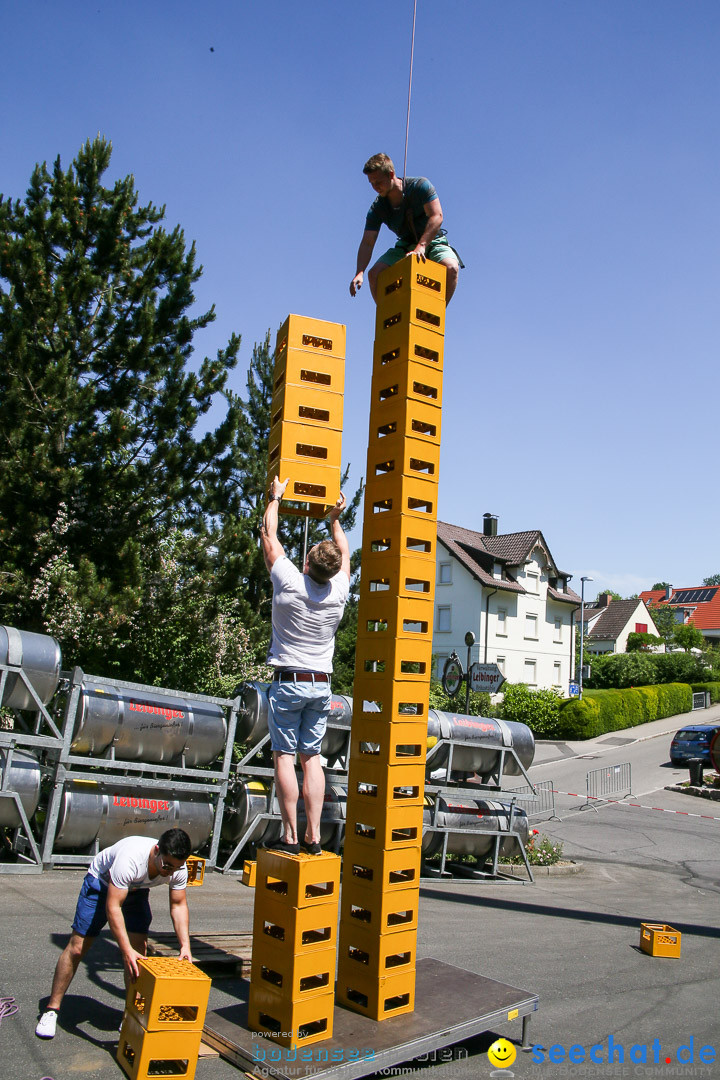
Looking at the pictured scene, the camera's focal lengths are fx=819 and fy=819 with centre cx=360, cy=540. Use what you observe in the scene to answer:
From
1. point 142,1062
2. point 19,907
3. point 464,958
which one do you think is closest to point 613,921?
point 464,958

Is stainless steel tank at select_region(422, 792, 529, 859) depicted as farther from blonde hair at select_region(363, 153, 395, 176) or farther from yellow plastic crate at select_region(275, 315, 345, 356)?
blonde hair at select_region(363, 153, 395, 176)

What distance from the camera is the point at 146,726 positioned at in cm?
1036

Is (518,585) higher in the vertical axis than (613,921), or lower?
higher

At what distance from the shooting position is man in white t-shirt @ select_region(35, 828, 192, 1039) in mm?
4738

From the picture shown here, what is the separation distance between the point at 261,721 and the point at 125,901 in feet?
20.0

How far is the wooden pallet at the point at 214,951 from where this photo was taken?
5.98 m

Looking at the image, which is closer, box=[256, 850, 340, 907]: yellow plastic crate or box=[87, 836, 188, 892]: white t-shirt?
box=[256, 850, 340, 907]: yellow plastic crate

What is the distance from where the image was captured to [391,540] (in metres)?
5.51

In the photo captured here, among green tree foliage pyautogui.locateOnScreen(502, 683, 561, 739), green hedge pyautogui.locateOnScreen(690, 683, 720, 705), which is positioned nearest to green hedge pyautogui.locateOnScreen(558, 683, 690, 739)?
green tree foliage pyautogui.locateOnScreen(502, 683, 561, 739)

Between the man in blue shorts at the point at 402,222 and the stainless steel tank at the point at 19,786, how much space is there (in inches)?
275

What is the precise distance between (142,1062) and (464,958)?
4226 millimetres

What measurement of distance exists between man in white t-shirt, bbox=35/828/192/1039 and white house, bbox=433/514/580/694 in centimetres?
3657

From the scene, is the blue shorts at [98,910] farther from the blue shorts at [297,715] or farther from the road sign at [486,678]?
the road sign at [486,678]

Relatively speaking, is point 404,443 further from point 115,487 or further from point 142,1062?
point 115,487
